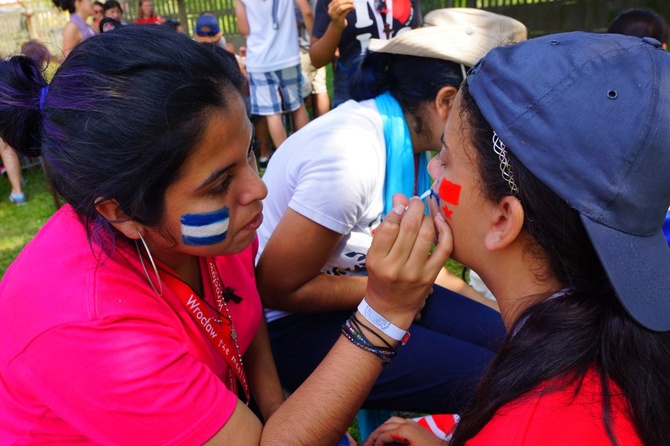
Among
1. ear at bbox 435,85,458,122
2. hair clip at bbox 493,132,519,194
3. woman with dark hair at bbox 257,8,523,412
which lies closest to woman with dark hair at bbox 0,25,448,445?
hair clip at bbox 493,132,519,194

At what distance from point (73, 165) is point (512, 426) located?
106 cm

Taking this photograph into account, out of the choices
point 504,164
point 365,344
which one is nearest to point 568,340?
point 504,164

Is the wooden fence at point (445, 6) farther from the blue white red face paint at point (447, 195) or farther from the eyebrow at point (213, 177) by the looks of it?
the blue white red face paint at point (447, 195)

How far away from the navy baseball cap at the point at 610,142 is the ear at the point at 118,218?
86 centimetres

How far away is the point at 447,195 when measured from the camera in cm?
146

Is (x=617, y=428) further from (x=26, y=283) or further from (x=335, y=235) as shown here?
(x=26, y=283)

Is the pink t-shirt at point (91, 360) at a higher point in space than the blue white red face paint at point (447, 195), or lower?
lower

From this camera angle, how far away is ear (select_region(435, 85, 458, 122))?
7.32ft

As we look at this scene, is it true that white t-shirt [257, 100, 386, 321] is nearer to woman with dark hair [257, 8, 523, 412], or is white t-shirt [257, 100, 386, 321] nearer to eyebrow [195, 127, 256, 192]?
woman with dark hair [257, 8, 523, 412]

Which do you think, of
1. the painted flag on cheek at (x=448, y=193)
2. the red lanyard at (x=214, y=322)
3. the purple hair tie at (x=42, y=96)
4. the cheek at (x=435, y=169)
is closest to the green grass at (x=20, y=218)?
the red lanyard at (x=214, y=322)

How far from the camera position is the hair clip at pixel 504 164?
4.07 ft

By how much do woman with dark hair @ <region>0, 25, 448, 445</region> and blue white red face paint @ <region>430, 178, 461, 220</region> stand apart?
0.05 metres

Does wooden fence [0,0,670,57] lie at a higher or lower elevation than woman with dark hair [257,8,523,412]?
lower

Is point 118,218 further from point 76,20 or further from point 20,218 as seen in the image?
point 76,20
